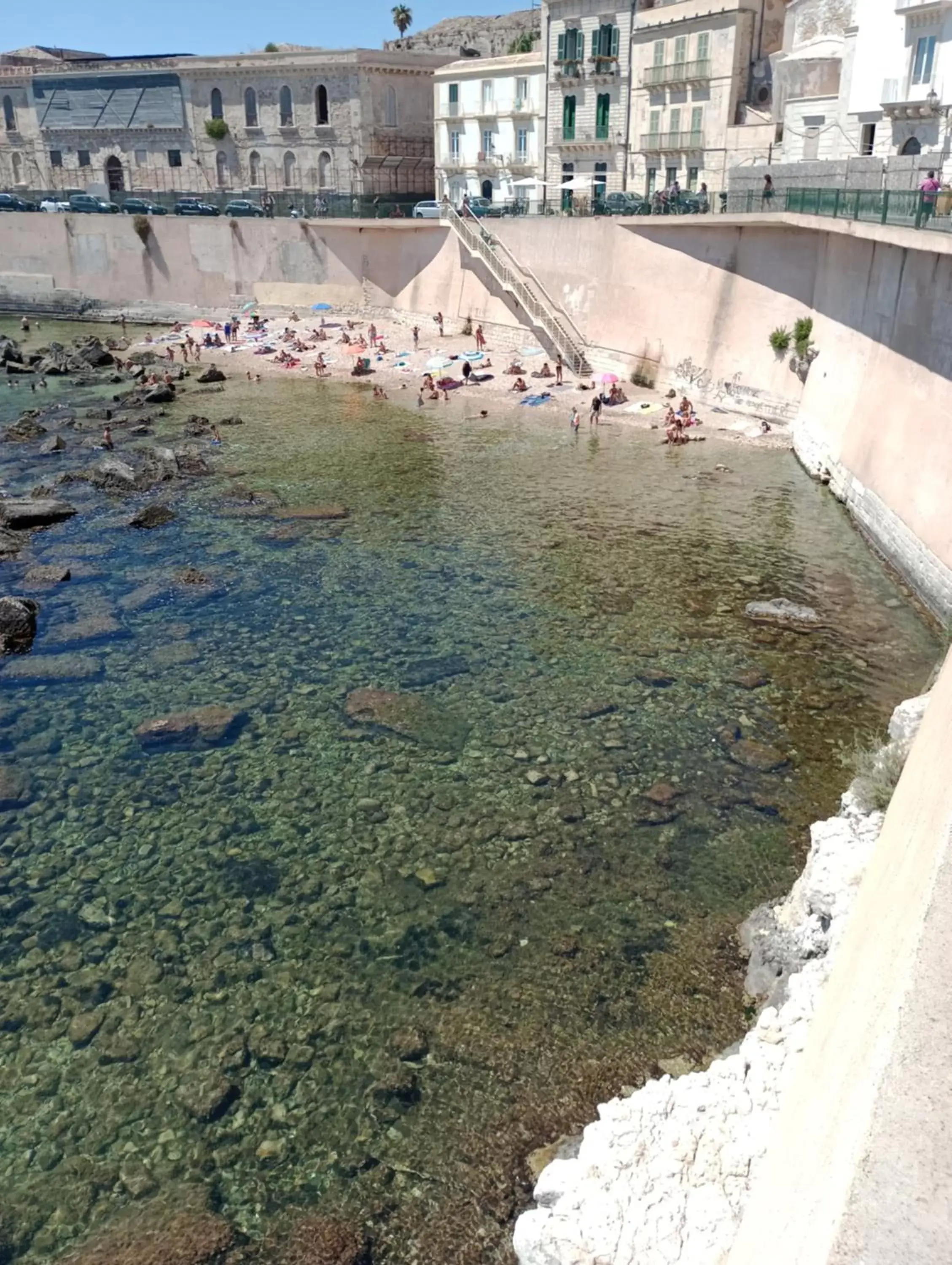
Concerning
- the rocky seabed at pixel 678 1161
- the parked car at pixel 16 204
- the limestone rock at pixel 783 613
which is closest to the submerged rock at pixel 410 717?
the rocky seabed at pixel 678 1161

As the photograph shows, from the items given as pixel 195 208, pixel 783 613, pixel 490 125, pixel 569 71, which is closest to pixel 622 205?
pixel 569 71

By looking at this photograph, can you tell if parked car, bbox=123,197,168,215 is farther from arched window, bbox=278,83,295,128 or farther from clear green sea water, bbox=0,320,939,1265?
clear green sea water, bbox=0,320,939,1265

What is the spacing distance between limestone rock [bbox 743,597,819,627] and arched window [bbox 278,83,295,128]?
176 feet

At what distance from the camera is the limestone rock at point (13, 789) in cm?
1211

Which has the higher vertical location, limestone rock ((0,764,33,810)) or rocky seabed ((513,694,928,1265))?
rocky seabed ((513,694,928,1265))

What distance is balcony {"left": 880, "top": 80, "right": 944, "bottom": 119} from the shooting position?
28.4 meters

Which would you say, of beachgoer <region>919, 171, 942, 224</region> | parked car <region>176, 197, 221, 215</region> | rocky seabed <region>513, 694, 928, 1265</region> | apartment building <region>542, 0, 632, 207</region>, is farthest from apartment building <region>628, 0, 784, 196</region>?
rocky seabed <region>513, 694, 928, 1265</region>

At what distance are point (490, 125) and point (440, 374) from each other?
22.4 metres

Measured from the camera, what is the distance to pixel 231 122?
60469mm

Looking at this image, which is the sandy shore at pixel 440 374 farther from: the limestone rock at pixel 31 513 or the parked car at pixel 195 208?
the limestone rock at pixel 31 513

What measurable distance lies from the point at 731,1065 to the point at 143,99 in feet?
234

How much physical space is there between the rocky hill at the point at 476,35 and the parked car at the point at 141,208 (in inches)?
989

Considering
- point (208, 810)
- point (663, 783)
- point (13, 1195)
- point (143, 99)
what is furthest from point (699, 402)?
point (143, 99)

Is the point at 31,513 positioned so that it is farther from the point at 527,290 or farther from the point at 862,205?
the point at 527,290
